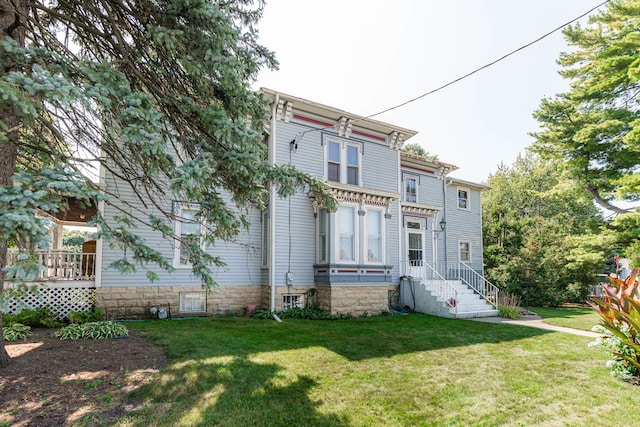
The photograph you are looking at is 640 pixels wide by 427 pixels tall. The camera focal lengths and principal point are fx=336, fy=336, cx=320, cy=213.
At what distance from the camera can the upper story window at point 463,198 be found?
17.2 meters

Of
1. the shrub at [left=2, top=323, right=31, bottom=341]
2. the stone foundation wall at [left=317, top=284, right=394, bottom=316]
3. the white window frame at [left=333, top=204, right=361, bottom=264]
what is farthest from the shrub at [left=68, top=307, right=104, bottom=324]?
the white window frame at [left=333, top=204, right=361, bottom=264]

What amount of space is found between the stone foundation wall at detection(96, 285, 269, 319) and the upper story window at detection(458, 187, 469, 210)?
37.0 feet

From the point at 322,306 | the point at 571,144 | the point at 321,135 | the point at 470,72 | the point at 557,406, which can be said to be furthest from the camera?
the point at 571,144

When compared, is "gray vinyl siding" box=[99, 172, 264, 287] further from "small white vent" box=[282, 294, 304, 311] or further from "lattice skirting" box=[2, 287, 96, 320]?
"small white vent" box=[282, 294, 304, 311]

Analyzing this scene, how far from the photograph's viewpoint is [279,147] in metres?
11.2

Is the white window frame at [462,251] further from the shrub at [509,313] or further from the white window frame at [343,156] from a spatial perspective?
the white window frame at [343,156]

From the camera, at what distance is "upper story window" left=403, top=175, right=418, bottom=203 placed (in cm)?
1533

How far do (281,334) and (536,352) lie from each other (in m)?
5.22

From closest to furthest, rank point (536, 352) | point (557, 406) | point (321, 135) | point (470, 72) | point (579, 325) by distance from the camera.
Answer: point (557, 406) < point (536, 352) < point (470, 72) < point (579, 325) < point (321, 135)

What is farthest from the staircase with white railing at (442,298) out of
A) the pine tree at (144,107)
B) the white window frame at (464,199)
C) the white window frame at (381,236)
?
the pine tree at (144,107)

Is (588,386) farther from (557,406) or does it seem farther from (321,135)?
(321,135)

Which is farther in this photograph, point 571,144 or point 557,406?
point 571,144

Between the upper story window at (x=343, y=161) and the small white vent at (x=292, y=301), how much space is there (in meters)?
4.20

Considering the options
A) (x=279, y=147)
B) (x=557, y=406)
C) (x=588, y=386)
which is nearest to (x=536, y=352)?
(x=588, y=386)
